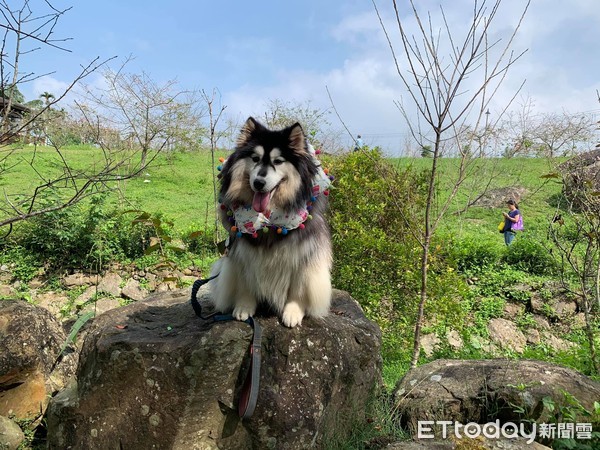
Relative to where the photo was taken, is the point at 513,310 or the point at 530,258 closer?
the point at 513,310

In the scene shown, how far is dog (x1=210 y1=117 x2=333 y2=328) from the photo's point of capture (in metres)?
2.94

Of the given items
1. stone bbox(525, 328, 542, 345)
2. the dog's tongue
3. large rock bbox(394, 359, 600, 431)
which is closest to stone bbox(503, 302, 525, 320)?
stone bbox(525, 328, 542, 345)

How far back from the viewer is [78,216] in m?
9.62

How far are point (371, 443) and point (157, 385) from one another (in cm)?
161

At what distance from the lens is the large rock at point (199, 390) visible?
2.94 metres

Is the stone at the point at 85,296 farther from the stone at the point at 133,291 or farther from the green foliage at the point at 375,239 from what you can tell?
the green foliage at the point at 375,239

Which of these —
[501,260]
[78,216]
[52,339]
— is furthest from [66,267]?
[501,260]

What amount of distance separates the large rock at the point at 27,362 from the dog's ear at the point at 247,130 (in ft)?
10.0

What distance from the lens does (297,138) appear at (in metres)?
2.99

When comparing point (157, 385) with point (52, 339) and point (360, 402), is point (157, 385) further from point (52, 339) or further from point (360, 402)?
point (52, 339)

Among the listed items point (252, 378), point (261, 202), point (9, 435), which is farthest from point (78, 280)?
point (261, 202)

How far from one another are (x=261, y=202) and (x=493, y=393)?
2431mm

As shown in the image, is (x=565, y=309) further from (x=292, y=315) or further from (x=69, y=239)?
(x=69, y=239)

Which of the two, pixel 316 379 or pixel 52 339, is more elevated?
pixel 316 379
